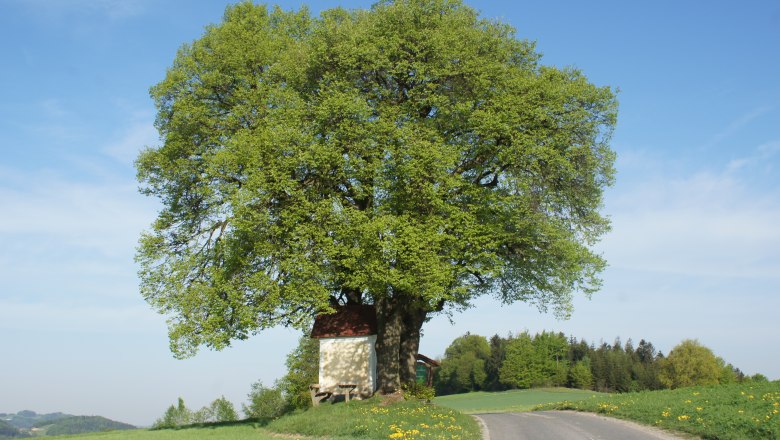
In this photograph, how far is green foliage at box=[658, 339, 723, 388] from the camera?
3489 inches

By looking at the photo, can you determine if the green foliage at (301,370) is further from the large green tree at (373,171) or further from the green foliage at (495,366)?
the green foliage at (495,366)

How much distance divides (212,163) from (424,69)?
11.3 meters

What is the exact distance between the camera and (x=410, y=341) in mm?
32750

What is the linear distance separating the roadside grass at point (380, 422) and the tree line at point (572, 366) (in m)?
76.9

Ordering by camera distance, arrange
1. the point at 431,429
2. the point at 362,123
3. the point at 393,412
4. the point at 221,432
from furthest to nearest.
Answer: the point at 362,123 < the point at 221,432 < the point at 393,412 < the point at 431,429

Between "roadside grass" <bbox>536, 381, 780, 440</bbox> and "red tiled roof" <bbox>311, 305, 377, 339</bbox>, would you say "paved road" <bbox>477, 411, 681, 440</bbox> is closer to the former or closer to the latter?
"roadside grass" <bbox>536, 381, 780, 440</bbox>

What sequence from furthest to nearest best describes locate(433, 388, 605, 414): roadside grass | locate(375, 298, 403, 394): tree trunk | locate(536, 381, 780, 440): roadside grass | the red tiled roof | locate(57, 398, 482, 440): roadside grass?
locate(433, 388, 605, 414): roadside grass, the red tiled roof, locate(375, 298, 403, 394): tree trunk, locate(57, 398, 482, 440): roadside grass, locate(536, 381, 780, 440): roadside grass

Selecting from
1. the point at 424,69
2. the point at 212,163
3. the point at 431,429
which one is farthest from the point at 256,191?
the point at 431,429

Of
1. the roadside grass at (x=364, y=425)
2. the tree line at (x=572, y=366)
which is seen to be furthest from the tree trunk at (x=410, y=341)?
the tree line at (x=572, y=366)

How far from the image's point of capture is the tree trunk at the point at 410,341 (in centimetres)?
3238

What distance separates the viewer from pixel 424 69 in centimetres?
2928

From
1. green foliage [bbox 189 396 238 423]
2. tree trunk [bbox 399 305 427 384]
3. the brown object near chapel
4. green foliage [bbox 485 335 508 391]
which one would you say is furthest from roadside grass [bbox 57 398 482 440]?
green foliage [bbox 485 335 508 391]

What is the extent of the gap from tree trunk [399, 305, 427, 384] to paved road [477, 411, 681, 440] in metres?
6.07

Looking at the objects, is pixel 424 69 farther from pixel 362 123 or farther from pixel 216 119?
pixel 216 119
